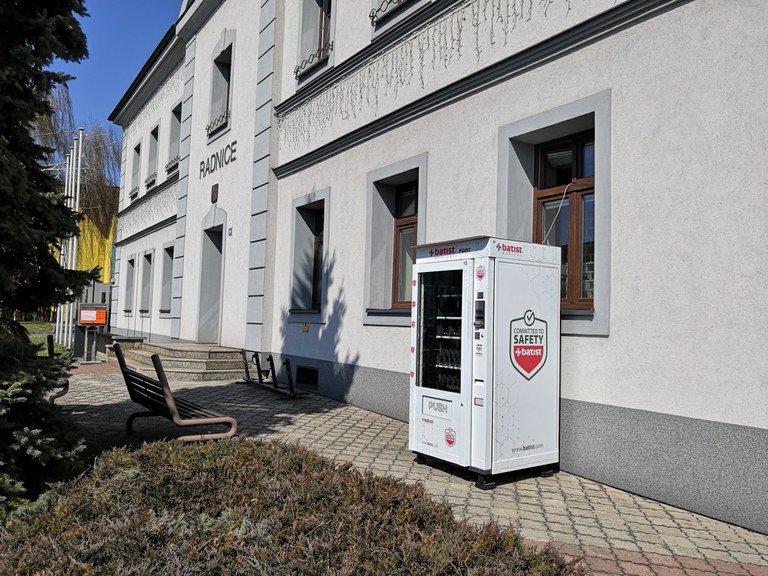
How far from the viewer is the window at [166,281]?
1809cm

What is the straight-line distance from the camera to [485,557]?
115 inches

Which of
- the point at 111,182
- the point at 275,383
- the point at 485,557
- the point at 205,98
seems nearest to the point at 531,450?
the point at 485,557

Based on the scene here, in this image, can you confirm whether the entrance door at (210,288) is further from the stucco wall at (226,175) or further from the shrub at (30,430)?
the shrub at (30,430)

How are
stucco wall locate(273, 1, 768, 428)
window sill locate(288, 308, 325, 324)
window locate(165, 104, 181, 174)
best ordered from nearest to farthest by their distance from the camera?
1. stucco wall locate(273, 1, 768, 428)
2. window sill locate(288, 308, 325, 324)
3. window locate(165, 104, 181, 174)

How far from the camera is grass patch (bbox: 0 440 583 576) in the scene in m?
2.95

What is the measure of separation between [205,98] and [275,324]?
6.78 m

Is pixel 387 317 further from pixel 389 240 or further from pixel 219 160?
pixel 219 160

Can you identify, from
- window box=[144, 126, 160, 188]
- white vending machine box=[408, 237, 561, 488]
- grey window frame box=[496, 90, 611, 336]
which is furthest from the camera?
window box=[144, 126, 160, 188]

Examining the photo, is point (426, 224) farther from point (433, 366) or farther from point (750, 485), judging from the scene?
point (750, 485)

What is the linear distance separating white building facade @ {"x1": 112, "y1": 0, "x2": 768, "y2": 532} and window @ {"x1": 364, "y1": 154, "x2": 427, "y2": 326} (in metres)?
0.03

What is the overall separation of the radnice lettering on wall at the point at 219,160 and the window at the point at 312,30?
2870 mm

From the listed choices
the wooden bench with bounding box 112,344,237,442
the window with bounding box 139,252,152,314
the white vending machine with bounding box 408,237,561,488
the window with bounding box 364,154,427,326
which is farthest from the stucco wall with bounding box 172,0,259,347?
the white vending machine with bounding box 408,237,561,488

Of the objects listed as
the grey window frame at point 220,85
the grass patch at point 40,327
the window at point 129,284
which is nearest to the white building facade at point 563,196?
the grey window frame at point 220,85

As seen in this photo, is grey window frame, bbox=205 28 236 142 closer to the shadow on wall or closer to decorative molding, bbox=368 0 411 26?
the shadow on wall
